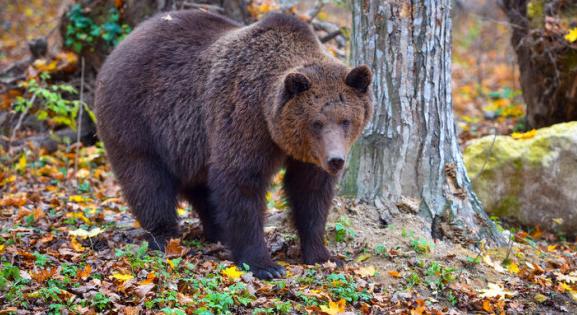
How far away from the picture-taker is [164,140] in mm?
7223

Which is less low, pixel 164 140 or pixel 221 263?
pixel 164 140

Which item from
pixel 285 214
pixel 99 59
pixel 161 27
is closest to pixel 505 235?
pixel 285 214

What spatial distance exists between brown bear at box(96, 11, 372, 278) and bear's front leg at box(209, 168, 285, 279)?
10 millimetres

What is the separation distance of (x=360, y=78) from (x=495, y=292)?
2368 millimetres

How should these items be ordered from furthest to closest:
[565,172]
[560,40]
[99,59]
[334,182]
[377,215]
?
[99,59], [560,40], [565,172], [377,215], [334,182]

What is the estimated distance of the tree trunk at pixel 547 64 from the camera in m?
10.3

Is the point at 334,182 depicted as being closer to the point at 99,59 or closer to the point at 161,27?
the point at 161,27

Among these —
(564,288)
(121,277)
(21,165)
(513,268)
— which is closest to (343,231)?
(513,268)

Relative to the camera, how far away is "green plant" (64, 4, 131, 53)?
11289 mm

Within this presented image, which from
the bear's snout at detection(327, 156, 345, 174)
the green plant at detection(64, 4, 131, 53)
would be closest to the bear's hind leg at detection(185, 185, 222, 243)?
the bear's snout at detection(327, 156, 345, 174)

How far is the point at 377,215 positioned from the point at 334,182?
79 centimetres

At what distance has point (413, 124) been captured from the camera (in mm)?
6918

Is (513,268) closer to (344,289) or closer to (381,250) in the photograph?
(381,250)

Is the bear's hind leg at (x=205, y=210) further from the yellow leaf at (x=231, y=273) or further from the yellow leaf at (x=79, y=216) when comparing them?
the yellow leaf at (x=231, y=273)
